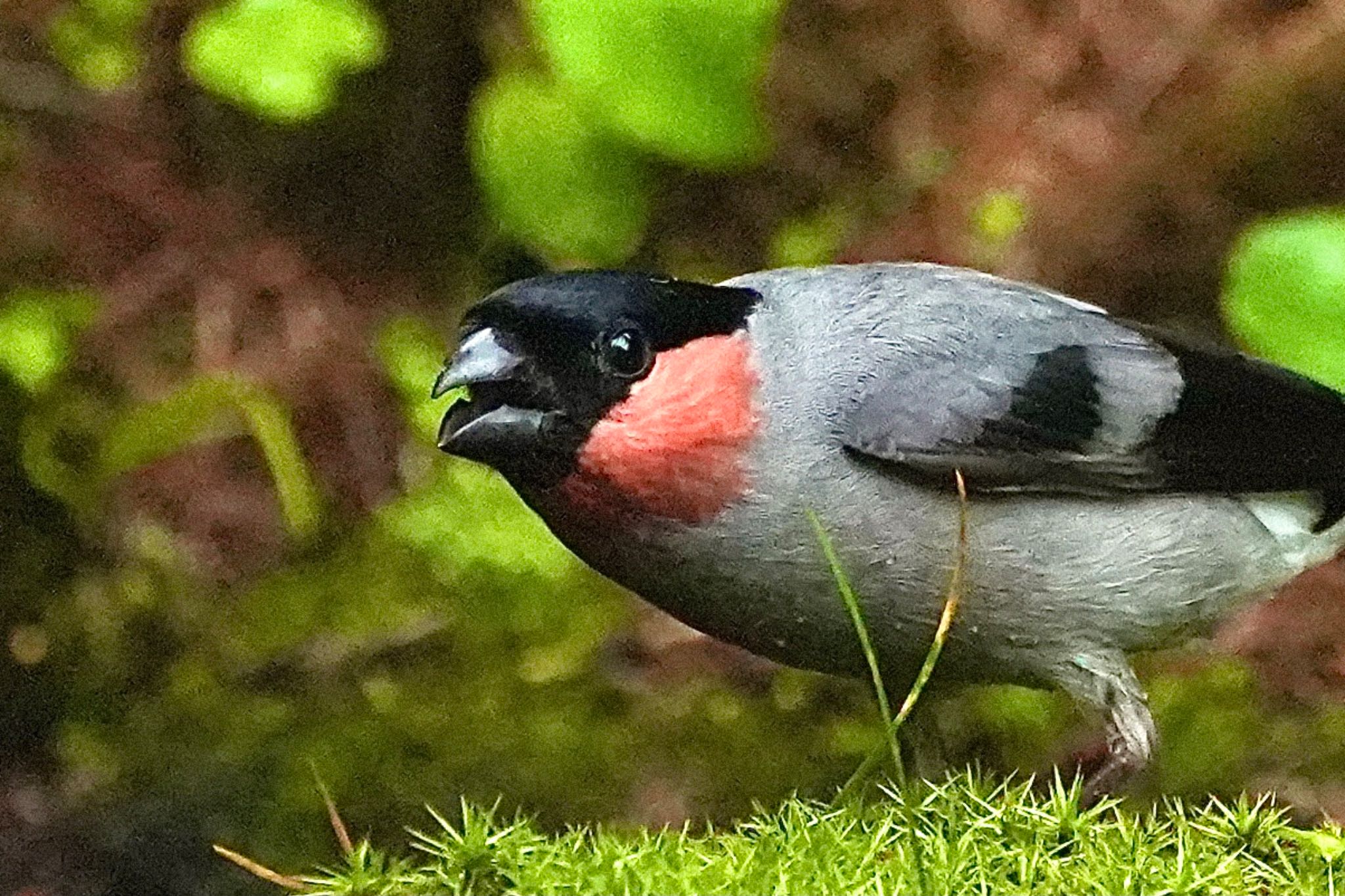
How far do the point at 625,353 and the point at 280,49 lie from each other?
682 millimetres

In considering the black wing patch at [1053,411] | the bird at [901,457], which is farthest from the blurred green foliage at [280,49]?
the black wing patch at [1053,411]

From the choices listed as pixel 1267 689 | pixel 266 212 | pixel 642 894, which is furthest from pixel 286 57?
pixel 1267 689

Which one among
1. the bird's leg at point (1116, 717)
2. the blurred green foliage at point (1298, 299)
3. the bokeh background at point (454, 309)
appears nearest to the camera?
the bird's leg at point (1116, 717)

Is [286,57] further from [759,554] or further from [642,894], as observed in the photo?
[642,894]

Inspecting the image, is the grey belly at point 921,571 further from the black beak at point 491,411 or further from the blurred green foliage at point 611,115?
the blurred green foliage at point 611,115

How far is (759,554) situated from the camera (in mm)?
1378

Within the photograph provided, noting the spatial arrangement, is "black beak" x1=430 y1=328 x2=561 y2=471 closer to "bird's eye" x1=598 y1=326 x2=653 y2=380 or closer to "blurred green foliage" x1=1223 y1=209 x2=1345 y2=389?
"bird's eye" x1=598 y1=326 x2=653 y2=380

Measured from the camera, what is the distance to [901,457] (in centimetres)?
139

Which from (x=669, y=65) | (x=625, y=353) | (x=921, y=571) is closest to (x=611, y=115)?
(x=669, y=65)

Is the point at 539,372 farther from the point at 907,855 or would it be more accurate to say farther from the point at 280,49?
the point at 280,49

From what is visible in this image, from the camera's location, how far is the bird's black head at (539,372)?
1.28m

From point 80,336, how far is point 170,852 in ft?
2.18

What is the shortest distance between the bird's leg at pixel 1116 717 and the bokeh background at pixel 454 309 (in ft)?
1.19

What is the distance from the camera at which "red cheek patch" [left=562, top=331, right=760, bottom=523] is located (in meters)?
1.32
